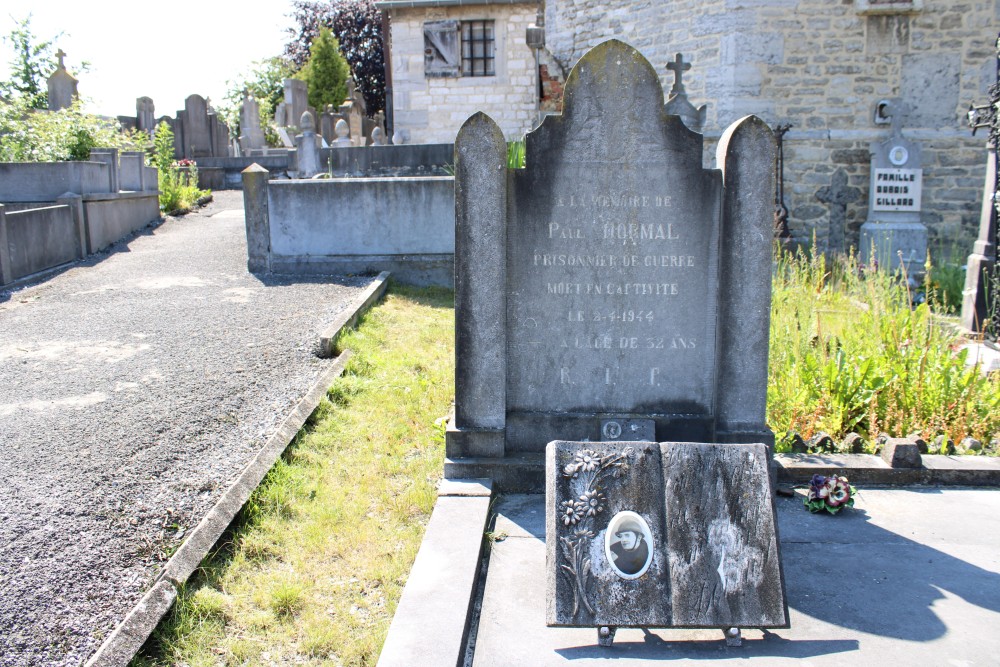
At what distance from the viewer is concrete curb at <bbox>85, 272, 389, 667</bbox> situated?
121 inches

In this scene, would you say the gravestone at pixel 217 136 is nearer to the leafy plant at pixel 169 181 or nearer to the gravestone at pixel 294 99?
the gravestone at pixel 294 99

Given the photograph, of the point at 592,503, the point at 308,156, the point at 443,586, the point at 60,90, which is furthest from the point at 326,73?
the point at 592,503

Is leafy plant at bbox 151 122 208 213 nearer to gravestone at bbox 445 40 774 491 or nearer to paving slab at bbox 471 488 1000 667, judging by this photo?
gravestone at bbox 445 40 774 491

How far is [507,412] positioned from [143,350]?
4.15 m

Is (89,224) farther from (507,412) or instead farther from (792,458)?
(792,458)

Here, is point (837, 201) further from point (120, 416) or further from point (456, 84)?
point (120, 416)

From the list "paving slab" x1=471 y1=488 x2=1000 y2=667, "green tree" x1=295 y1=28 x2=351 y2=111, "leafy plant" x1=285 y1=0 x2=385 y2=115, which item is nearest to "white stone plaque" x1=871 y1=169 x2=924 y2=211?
"paving slab" x1=471 y1=488 x2=1000 y2=667

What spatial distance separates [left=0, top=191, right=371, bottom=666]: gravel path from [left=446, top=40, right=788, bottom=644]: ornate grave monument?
63.1 inches

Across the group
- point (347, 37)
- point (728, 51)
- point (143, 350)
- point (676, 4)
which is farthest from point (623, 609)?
point (347, 37)

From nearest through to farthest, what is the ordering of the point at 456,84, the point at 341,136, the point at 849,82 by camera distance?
the point at 849,82, the point at 341,136, the point at 456,84

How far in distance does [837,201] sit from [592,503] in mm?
13387

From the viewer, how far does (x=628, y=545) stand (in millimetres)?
3100

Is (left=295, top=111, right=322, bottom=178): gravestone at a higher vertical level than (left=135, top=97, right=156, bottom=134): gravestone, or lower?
lower

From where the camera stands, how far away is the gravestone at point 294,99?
95.5ft
